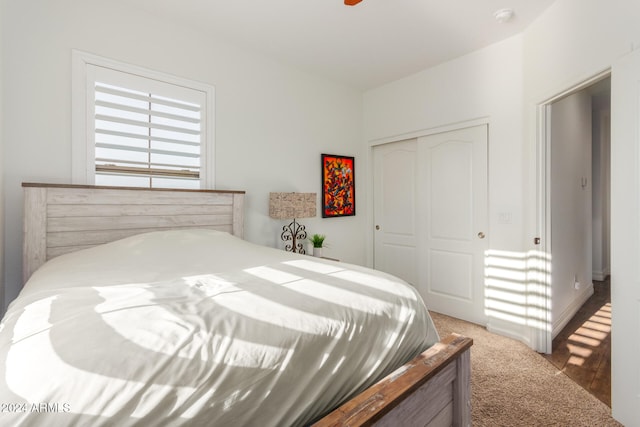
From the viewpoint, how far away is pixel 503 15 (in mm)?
2471

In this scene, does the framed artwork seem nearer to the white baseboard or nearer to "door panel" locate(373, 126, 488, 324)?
"door panel" locate(373, 126, 488, 324)

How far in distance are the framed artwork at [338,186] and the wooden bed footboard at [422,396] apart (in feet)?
8.02

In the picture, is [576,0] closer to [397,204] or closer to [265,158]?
[397,204]

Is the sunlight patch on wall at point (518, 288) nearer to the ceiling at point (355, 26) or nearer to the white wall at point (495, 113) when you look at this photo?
the white wall at point (495, 113)

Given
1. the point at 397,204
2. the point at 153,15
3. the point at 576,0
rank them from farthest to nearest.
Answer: the point at 397,204 → the point at 153,15 → the point at 576,0

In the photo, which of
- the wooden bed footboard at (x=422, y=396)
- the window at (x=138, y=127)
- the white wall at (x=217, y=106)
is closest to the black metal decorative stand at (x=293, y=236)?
the white wall at (x=217, y=106)

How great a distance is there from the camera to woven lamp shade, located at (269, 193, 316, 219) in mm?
2959

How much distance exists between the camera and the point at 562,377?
7.14 ft

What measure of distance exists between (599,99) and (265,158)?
4.54m

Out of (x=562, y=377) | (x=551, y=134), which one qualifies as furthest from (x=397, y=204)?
(x=562, y=377)

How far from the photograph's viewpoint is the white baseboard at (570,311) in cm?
284

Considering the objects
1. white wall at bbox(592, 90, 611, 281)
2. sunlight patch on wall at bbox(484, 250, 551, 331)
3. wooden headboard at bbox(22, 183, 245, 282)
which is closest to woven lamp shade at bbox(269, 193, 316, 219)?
wooden headboard at bbox(22, 183, 245, 282)

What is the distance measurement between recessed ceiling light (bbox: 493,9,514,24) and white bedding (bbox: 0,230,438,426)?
234 centimetres

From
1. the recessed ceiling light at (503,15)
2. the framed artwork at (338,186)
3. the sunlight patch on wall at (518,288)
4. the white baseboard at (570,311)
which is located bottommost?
the white baseboard at (570,311)
